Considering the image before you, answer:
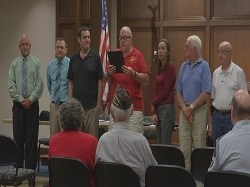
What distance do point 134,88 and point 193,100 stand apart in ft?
2.36

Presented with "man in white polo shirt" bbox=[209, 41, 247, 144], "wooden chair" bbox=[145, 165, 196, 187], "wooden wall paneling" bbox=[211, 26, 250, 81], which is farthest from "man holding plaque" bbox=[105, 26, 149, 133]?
"wooden wall paneling" bbox=[211, 26, 250, 81]

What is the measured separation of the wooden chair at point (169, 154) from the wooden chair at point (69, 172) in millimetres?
766

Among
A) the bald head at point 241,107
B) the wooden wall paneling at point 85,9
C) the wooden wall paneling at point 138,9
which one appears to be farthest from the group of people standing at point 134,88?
the wooden wall paneling at point 138,9

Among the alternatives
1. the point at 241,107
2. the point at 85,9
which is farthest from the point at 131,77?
the point at 85,9

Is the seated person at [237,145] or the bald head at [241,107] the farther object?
the bald head at [241,107]

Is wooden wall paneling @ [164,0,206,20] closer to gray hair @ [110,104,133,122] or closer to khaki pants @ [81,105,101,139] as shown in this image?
khaki pants @ [81,105,101,139]

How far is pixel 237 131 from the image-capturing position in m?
3.50

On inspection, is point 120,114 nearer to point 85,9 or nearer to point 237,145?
point 237,145

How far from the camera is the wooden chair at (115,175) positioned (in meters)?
3.73

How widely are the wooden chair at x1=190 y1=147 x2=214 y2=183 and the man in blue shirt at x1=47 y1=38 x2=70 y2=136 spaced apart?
261 cm

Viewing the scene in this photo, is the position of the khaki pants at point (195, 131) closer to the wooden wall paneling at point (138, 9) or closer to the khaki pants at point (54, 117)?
the khaki pants at point (54, 117)

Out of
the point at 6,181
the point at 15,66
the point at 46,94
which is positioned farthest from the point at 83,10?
the point at 6,181

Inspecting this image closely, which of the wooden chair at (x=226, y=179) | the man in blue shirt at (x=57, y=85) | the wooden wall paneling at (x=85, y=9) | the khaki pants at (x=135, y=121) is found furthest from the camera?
the wooden wall paneling at (x=85, y=9)

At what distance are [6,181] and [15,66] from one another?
86.1 inches
